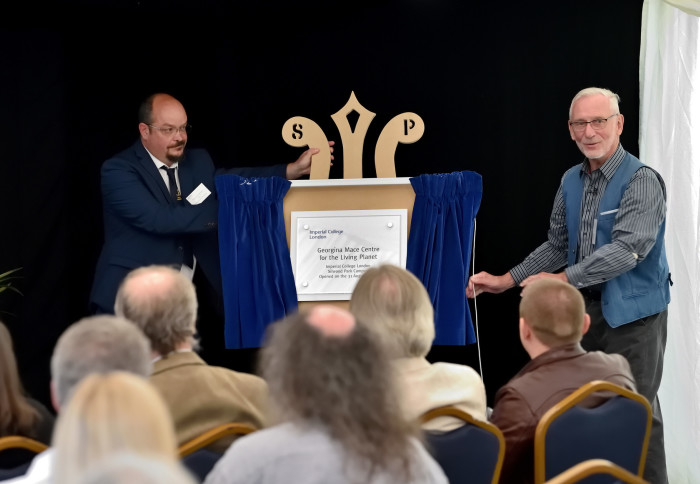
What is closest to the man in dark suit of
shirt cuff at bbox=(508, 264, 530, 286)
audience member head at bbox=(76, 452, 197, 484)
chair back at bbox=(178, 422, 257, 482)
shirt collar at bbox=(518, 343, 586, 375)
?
shirt cuff at bbox=(508, 264, 530, 286)

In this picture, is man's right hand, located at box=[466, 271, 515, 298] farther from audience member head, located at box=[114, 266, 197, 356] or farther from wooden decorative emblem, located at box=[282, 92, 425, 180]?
audience member head, located at box=[114, 266, 197, 356]

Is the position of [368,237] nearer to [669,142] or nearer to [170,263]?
[170,263]

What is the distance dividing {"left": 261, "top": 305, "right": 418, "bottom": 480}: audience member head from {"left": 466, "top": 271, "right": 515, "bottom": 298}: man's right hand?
236cm

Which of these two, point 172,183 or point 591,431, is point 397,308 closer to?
point 591,431

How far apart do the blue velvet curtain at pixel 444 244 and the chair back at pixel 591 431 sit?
1448 mm

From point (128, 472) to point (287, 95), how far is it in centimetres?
394

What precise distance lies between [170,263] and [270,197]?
69cm

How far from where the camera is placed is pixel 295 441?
166 cm

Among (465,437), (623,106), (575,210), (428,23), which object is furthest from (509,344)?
(465,437)

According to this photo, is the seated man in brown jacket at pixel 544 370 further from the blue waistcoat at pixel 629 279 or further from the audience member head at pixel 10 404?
the audience member head at pixel 10 404

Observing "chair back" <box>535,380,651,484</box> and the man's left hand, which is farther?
the man's left hand

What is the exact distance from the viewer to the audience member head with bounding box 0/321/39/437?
220 cm

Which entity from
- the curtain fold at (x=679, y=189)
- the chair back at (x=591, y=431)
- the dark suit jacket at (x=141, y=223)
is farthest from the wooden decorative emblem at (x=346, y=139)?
the chair back at (x=591, y=431)

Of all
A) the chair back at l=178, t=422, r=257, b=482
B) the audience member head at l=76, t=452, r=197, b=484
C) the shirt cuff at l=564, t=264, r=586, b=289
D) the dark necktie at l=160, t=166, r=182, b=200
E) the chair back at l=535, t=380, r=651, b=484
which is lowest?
the chair back at l=535, t=380, r=651, b=484
